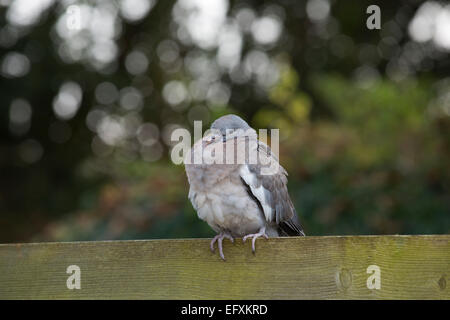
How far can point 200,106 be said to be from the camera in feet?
29.0

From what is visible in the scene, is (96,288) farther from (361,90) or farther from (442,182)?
(361,90)

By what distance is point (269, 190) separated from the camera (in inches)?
120

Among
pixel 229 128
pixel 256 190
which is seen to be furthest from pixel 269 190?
pixel 229 128

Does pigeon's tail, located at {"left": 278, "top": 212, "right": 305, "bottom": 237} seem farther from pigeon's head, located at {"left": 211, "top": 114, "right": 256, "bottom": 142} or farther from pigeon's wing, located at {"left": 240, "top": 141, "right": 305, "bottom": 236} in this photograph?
pigeon's head, located at {"left": 211, "top": 114, "right": 256, "bottom": 142}

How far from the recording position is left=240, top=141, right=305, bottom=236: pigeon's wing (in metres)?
2.96

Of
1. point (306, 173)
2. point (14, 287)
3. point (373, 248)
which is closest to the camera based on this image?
point (373, 248)

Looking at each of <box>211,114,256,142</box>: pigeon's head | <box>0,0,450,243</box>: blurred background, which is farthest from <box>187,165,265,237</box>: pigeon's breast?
<box>0,0,450,243</box>: blurred background

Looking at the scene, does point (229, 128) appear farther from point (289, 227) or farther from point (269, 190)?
point (289, 227)

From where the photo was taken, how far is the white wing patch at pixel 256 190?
2941mm

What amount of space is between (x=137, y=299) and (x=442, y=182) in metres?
3.30

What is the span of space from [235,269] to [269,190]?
3.09 feet

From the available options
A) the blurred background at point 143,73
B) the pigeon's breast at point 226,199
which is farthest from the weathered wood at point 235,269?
the blurred background at point 143,73

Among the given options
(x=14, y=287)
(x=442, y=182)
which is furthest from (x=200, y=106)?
(x=14, y=287)

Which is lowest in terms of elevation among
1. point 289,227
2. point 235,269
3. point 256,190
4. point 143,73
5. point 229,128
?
point 235,269
